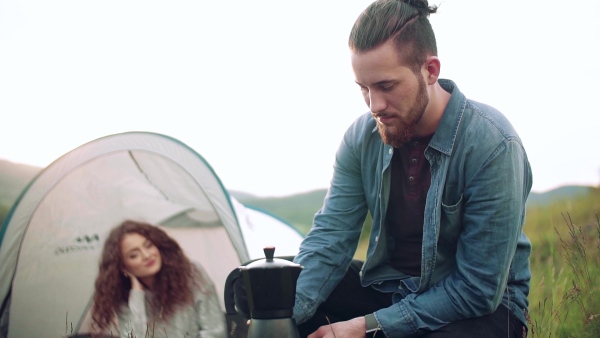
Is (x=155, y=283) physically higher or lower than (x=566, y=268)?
higher

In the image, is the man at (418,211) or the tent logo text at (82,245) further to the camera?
the tent logo text at (82,245)

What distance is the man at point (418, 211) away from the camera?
74.8 inches

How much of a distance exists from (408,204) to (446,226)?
15cm

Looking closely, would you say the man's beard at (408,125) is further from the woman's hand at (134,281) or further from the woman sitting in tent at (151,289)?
the woman's hand at (134,281)

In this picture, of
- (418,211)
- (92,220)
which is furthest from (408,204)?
(92,220)

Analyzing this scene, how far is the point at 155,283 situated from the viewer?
3.14m

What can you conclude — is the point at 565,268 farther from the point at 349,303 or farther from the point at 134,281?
the point at 134,281

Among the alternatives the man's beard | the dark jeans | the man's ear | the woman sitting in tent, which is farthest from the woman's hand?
the man's ear

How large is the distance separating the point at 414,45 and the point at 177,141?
1.69 metres

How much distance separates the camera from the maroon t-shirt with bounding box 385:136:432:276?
2100mm

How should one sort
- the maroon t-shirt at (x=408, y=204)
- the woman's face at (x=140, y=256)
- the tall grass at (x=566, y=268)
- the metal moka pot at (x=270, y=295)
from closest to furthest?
the metal moka pot at (x=270, y=295) → the maroon t-shirt at (x=408, y=204) → the tall grass at (x=566, y=268) → the woman's face at (x=140, y=256)

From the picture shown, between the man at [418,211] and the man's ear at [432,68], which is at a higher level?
the man's ear at [432,68]

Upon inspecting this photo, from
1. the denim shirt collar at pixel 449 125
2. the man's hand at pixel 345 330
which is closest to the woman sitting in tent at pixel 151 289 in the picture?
the man's hand at pixel 345 330

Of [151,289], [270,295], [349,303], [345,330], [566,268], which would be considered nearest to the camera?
[270,295]
